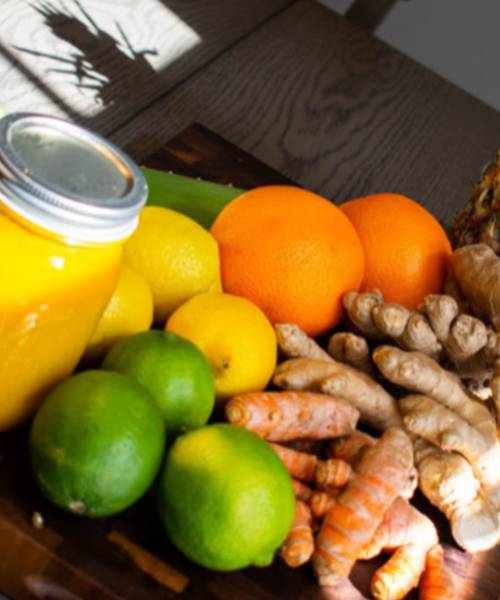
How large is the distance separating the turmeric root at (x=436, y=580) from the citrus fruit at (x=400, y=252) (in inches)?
10.6

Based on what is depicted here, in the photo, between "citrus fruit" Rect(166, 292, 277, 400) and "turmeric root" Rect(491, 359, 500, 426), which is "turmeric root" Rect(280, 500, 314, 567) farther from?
"turmeric root" Rect(491, 359, 500, 426)

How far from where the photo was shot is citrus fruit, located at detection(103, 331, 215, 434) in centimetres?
56

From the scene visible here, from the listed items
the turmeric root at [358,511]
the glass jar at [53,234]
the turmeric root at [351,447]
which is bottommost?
the turmeric root at [351,447]

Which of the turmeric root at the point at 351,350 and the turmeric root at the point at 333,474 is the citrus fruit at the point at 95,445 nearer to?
the turmeric root at the point at 333,474

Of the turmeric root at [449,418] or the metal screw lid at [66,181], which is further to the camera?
the turmeric root at [449,418]

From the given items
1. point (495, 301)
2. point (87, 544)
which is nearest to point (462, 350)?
point (495, 301)

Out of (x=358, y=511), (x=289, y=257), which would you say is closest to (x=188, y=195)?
(x=289, y=257)

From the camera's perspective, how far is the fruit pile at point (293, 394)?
508mm

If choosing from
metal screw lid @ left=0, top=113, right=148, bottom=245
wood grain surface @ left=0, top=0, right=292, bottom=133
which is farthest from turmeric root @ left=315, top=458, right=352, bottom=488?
wood grain surface @ left=0, top=0, right=292, bottom=133

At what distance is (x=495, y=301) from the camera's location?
774mm

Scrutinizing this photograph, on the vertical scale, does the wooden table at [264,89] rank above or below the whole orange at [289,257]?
below

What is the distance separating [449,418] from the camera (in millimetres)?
684

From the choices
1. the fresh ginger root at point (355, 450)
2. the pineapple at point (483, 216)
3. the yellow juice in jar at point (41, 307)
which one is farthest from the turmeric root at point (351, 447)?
the pineapple at point (483, 216)

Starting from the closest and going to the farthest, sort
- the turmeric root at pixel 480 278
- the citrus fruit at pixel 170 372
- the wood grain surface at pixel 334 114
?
the citrus fruit at pixel 170 372 < the turmeric root at pixel 480 278 < the wood grain surface at pixel 334 114
